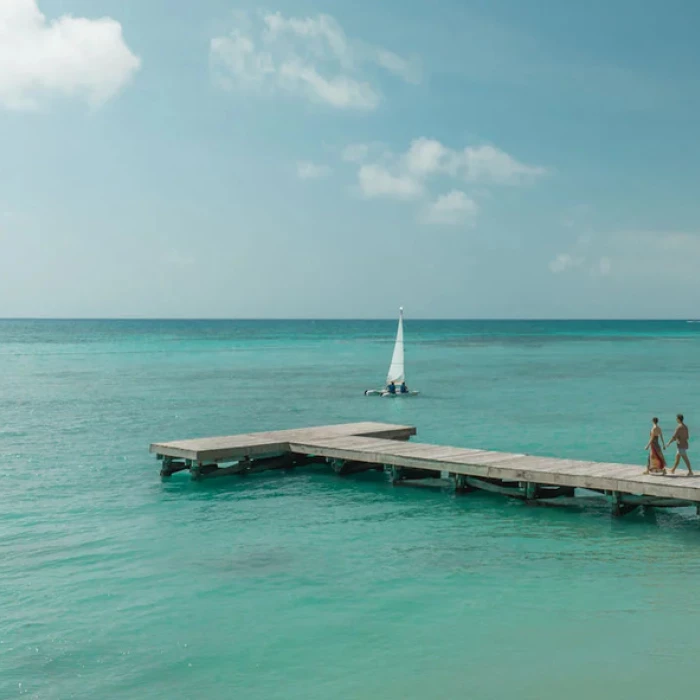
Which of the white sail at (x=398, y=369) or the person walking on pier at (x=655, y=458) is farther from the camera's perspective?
the white sail at (x=398, y=369)

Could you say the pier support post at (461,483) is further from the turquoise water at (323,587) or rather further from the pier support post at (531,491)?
the pier support post at (531,491)

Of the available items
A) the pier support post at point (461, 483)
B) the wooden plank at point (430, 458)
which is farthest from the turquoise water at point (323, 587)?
the wooden plank at point (430, 458)

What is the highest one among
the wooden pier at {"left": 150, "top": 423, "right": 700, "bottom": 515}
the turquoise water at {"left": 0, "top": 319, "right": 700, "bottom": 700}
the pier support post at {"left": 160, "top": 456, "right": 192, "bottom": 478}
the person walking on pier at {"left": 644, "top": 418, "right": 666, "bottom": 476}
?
the person walking on pier at {"left": 644, "top": 418, "right": 666, "bottom": 476}

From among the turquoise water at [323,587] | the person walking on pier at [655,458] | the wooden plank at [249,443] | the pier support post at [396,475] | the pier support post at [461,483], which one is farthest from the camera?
the wooden plank at [249,443]

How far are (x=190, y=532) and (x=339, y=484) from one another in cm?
662

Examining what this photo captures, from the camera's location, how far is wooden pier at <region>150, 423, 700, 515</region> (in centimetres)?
2070

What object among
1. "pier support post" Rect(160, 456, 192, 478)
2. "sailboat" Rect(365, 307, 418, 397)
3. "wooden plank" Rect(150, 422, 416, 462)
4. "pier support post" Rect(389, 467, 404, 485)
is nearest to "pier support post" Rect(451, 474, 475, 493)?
"pier support post" Rect(389, 467, 404, 485)

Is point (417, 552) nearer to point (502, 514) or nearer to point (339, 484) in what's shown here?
point (502, 514)

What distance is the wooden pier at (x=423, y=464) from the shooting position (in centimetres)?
2070

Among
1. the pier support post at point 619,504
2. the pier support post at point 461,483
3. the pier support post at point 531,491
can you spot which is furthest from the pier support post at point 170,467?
the pier support post at point 619,504

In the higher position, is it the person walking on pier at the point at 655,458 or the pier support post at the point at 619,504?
the person walking on pier at the point at 655,458

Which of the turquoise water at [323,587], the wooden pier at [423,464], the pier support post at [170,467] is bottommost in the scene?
the turquoise water at [323,587]

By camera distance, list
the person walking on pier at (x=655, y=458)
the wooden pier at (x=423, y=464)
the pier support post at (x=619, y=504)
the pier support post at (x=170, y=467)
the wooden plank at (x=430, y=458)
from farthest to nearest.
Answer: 1. the pier support post at (x=170, y=467)
2. the pier support post at (x=619, y=504)
3. the person walking on pier at (x=655, y=458)
4. the wooden pier at (x=423, y=464)
5. the wooden plank at (x=430, y=458)

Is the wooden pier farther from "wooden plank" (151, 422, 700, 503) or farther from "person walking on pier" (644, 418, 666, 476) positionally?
"person walking on pier" (644, 418, 666, 476)
